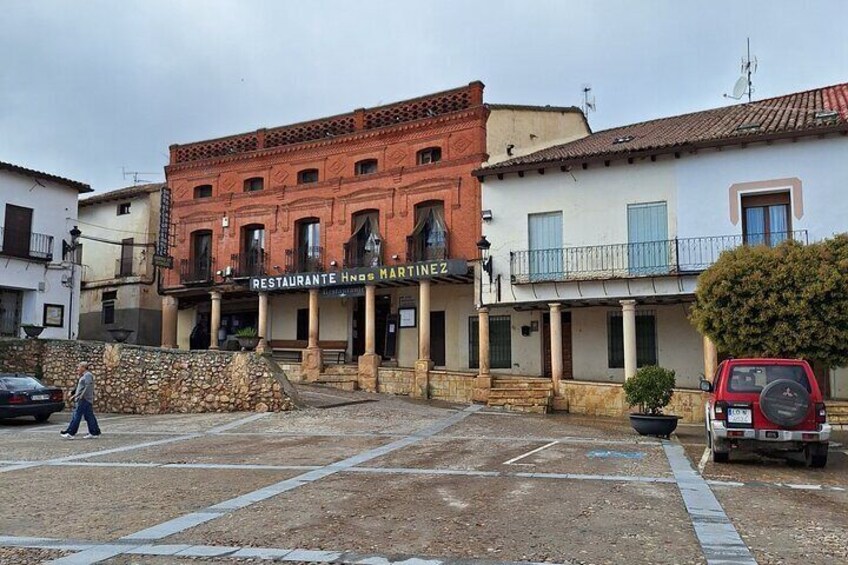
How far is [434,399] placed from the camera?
22.4m

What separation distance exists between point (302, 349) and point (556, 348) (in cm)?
1063

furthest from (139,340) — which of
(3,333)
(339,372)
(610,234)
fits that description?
(610,234)

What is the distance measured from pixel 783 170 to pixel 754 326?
6.81 metres

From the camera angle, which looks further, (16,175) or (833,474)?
(16,175)

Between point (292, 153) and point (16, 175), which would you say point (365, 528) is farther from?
point (16, 175)

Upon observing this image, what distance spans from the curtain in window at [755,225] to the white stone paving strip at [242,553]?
52.2 ft

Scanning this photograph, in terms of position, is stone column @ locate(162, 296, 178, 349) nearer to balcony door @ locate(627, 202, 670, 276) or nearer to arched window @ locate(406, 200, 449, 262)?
arched window @ locate(406, 200, 449, 262)

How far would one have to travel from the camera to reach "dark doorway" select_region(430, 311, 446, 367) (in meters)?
25.1

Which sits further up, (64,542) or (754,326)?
(754,326)

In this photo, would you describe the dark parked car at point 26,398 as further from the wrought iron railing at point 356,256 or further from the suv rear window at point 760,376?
the suv rear window at point 760,376

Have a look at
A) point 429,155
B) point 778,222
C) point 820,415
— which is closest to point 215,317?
point 429,155

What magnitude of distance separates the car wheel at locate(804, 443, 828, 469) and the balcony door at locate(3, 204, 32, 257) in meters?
26.3

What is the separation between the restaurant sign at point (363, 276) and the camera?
74.4 feet

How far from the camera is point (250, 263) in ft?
90.1
